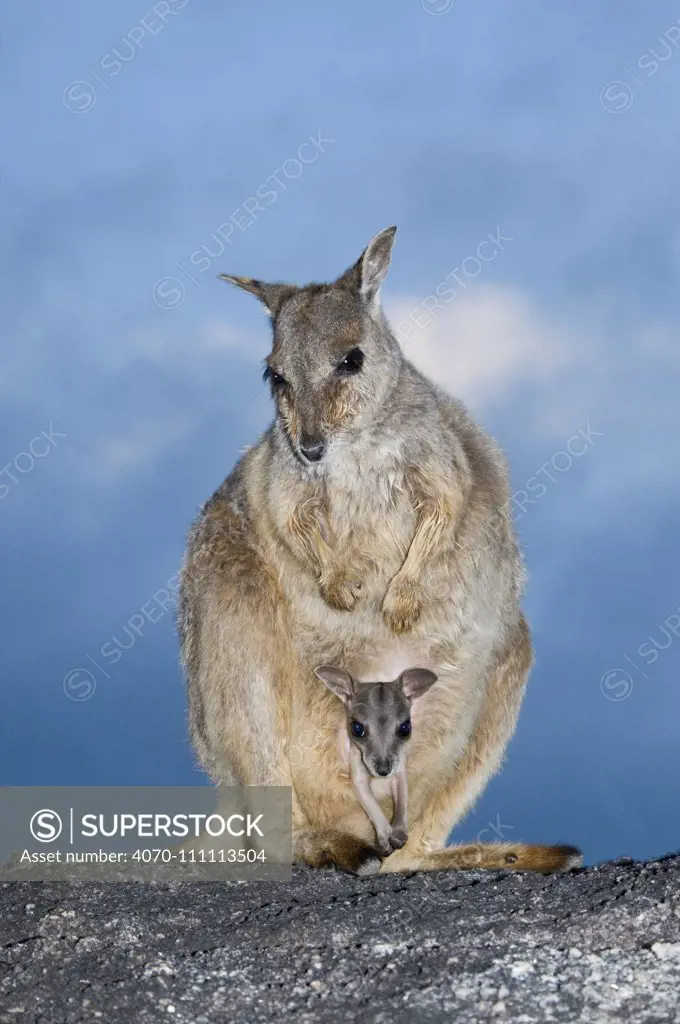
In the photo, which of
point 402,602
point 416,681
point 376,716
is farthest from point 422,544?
point 376,716

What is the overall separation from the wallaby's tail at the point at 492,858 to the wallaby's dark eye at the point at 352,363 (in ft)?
10.6

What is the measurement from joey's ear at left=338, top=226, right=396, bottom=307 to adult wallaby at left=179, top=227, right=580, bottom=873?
0.01m

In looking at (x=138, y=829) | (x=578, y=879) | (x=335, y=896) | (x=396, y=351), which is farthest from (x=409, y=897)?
(x=396, y=351)

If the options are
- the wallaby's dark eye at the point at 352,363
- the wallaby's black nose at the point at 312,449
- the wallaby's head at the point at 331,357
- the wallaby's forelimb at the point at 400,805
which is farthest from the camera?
Answer: the wallaby's forelimb at the point at 400,805

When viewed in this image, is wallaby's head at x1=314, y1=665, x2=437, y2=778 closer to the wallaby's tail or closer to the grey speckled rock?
the wallaby's tail

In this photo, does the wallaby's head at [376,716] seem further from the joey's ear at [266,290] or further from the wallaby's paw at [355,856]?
the joey's ear at [266,290]

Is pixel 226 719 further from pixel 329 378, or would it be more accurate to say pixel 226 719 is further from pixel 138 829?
pixel 329 378

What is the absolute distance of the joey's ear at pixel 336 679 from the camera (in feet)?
28.0

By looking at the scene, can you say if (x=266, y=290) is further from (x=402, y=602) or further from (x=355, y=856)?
(x=355, y=856)

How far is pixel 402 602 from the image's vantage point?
8.48 metres

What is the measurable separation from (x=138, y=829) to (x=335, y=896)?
184 cm

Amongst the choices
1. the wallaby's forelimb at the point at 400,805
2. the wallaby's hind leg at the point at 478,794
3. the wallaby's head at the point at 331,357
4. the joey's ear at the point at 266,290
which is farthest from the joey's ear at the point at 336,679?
the joey's ear at the point at 266,290

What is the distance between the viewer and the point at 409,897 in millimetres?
7473

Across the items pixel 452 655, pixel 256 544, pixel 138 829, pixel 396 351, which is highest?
pixel 396 351
